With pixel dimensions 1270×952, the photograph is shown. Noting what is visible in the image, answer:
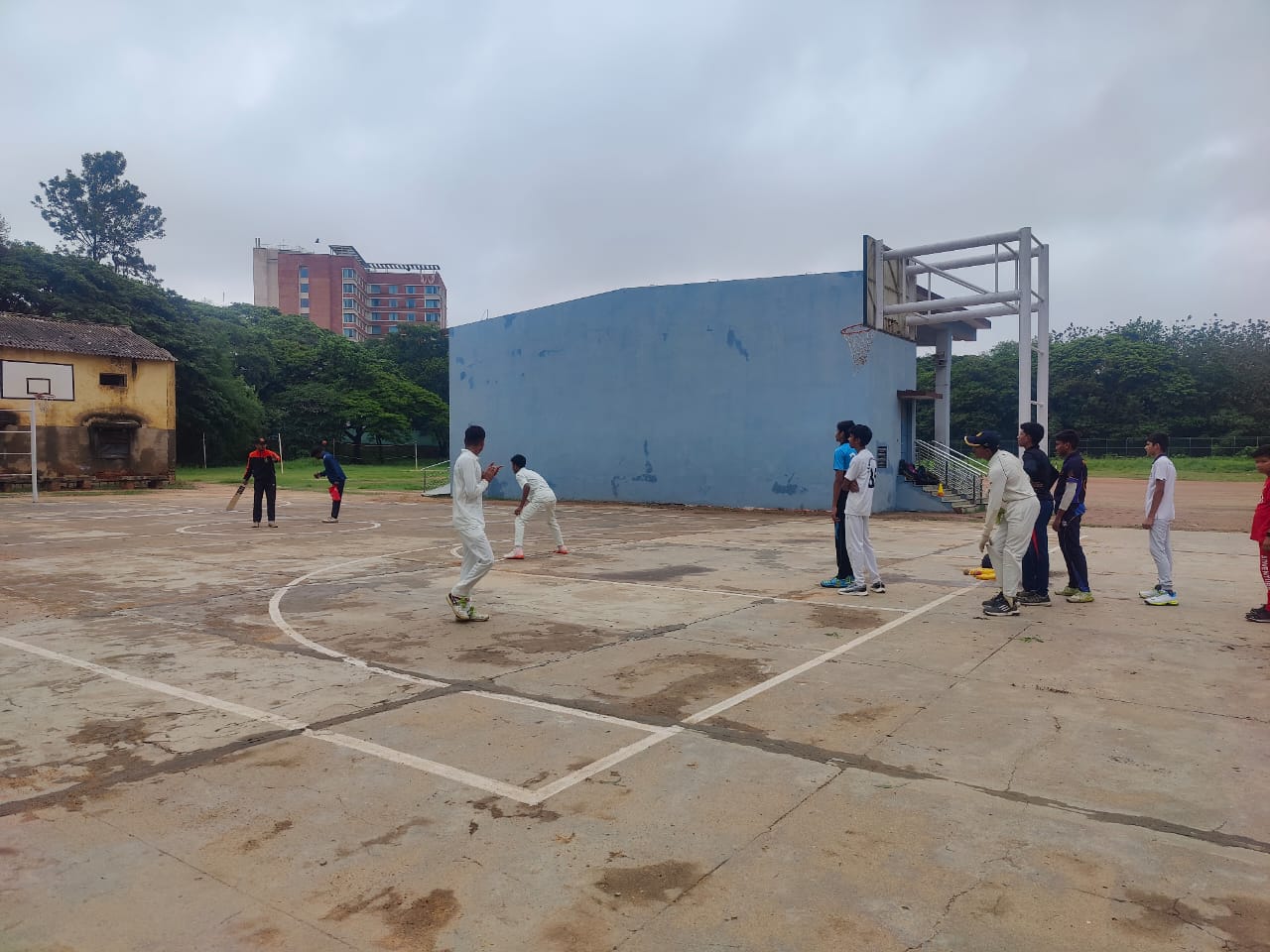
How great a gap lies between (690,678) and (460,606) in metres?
2.57

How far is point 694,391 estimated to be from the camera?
23109 millimetres

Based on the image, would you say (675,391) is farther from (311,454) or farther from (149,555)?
(311,454)

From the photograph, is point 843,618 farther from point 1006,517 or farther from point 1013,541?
point 1006,517

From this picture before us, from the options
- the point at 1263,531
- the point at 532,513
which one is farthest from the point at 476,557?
the point at 1263,531

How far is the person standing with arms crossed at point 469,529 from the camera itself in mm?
7168

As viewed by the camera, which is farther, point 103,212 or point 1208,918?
point 103,212

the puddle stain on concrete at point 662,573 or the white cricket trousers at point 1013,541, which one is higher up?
the white cricket trousers at point 1013,541

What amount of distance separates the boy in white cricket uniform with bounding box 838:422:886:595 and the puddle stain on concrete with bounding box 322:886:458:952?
652 cm

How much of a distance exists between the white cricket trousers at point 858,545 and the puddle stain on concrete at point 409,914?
6.56 metres

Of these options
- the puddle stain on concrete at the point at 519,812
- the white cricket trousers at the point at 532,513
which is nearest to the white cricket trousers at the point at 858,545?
the white cricket trousers at the point at 532,513

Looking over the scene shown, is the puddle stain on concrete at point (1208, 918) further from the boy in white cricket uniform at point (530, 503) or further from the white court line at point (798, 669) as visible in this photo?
the boy in white cricket uniform at point (530, 503)

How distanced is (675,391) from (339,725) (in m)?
19.4

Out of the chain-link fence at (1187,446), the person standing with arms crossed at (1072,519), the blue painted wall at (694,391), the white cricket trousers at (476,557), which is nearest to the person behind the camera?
the white cricket trousers at (476,557)

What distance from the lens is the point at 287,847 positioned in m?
3.18
